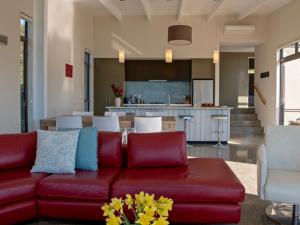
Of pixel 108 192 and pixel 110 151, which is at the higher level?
pixel 110 151

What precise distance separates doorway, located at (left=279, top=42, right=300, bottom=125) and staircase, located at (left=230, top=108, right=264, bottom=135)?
1225 mm

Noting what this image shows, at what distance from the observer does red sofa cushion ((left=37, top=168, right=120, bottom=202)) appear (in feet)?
10.1

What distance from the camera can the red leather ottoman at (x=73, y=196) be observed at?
3.09 m

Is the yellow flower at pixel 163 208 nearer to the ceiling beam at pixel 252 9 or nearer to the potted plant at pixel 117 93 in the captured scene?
the potted plant at pixel 117 93

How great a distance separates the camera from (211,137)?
8.91 meters

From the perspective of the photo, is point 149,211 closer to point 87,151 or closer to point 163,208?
point 163,208

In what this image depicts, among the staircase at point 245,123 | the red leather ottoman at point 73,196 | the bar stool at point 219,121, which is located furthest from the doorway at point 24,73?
the staircase at point 245,123

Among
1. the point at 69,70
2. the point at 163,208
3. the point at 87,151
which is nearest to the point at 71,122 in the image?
the point at 87,151

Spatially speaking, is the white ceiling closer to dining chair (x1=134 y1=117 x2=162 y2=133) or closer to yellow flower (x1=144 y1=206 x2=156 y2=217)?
dining chair (x1=134 y1=117 x2=162 y2=133)

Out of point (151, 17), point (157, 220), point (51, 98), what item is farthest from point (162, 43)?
point (157, 220)

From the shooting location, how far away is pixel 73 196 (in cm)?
311

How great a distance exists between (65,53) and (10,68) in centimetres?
259

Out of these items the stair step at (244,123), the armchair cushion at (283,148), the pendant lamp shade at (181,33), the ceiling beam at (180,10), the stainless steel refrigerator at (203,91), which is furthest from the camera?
the stair step at (244,123)

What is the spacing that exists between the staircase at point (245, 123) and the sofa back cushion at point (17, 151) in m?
8.15
